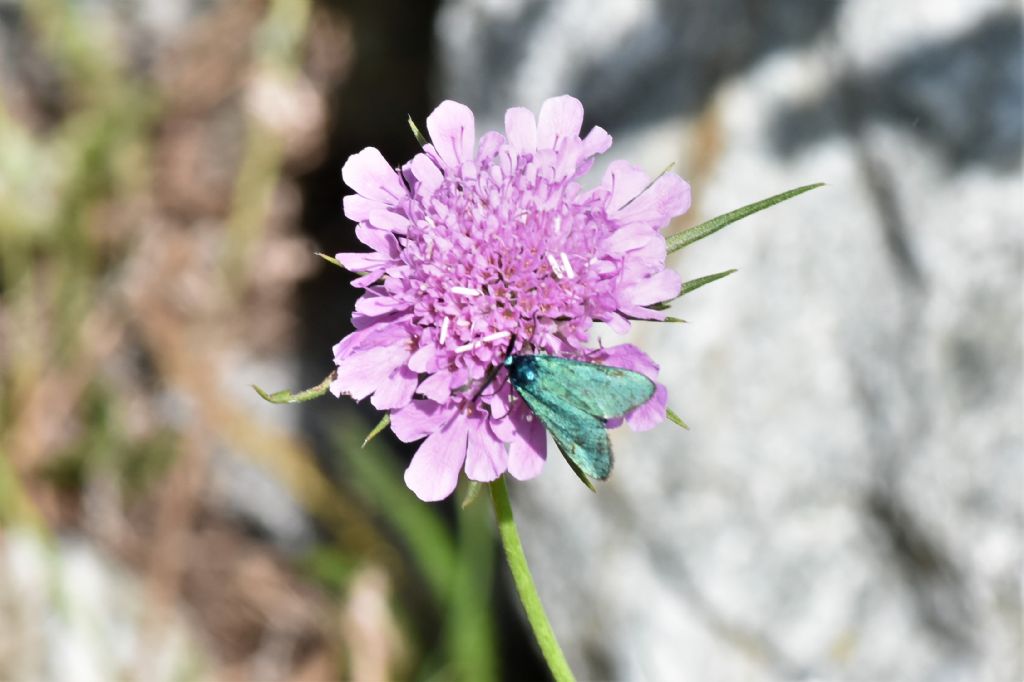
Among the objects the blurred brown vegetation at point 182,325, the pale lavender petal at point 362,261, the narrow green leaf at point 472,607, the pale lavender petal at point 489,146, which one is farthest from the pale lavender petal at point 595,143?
the blurred brown vegetation at point 182,325

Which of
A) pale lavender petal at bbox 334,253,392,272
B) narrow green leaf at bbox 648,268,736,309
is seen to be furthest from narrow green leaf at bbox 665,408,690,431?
pale lavender petal at bbox 334,253,392,272

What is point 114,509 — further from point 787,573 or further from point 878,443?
point 878,443

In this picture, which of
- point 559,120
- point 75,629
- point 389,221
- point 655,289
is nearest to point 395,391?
point 389,221

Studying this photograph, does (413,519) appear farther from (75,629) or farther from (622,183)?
(622,183)

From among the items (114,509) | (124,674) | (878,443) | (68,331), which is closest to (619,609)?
(878,443)

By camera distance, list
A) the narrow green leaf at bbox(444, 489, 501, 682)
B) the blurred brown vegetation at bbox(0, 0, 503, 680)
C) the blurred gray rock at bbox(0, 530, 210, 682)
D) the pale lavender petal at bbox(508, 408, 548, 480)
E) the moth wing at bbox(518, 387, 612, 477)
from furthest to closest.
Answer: the blurred brown vegetation at bbox(0, 0, 503, 680), the blurred gray rock at bbox(0, 530, 210, 682), the narrow green leaf at bbox(444, 489, 501, 682), the pale lavender petal at bbox(508, 408, 548, 480), the moth wing at bbox(518, 387, 612, 477)

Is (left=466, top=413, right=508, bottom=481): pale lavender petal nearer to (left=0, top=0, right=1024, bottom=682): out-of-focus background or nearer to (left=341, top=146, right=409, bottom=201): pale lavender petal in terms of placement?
(left=341, top=146, right=409, bottom=201): pale lavender petal
